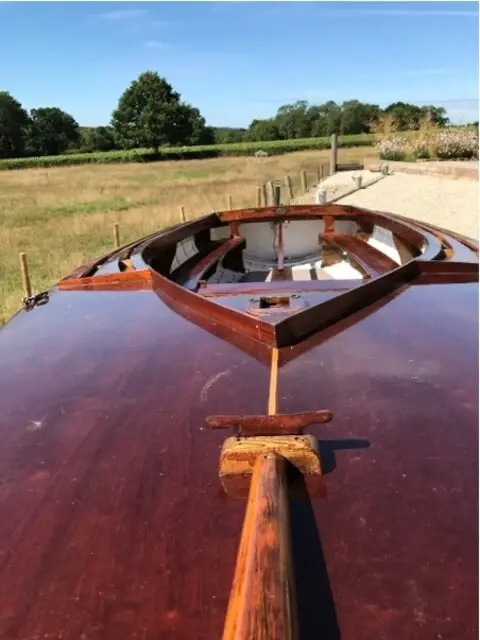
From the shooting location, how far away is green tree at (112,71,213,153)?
195 ft

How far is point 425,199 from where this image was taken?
46.9 feet

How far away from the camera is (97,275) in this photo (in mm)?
3512

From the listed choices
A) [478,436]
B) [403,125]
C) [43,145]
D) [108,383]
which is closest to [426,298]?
[478,436]

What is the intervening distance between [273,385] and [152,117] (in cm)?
6236

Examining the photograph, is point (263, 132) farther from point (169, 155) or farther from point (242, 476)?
point (242, 476)

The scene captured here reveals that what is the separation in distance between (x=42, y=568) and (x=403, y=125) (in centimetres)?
4652

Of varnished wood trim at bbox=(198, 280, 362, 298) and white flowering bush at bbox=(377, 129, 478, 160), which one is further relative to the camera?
white flowering bush at bbox=(377, 129, 478, 160)

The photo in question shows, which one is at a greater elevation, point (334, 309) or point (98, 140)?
point (98, 140)

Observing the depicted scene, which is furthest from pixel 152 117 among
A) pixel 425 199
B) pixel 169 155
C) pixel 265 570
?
pixel 265 570

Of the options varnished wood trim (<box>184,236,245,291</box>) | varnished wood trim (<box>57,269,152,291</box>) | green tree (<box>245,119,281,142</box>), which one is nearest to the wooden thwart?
varnished wood trim (<box>57,269,152,291</box>)

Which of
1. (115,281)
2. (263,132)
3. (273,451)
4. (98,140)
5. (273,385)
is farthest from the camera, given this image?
(263,132)

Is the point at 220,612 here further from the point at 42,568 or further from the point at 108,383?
the point at 108,383

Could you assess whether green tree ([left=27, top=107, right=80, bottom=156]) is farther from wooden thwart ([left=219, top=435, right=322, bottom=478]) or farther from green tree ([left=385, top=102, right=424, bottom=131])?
wooden thwart ([left=219, top=435, right=322, bottom=478])

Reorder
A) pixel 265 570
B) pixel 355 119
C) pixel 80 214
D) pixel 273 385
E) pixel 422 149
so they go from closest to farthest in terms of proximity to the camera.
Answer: pixel 265 570 → pixel 273 385 → pixel 80 214 → pixel 422 149 → pixel 355 119
